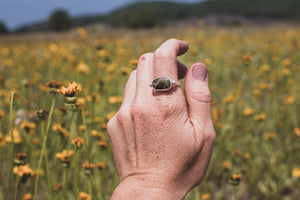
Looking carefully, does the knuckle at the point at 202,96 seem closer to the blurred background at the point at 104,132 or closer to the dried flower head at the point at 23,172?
the blurred background at the point at 104,132

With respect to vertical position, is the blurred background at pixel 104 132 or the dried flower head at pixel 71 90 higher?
the dried flower head at pixel 71 90

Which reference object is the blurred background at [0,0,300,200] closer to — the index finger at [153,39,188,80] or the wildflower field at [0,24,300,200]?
the wildflower field at [0,24,300,200]

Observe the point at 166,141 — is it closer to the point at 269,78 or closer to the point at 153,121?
the point at 153,121

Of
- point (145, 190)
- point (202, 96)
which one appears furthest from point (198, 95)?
point (145, 190)

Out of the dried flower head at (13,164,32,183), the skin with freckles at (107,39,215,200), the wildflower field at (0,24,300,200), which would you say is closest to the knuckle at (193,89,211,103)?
the skin with freckles at (107,39,215,200)

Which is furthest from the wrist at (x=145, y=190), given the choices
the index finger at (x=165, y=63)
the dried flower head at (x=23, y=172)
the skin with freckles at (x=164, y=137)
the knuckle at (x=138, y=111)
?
the dried flower head at (x=23, y=172)

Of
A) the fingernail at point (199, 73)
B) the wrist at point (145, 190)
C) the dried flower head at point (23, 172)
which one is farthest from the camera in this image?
the dried flower head at point (23, 172)

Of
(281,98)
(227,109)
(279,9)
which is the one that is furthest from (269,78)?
(279,9)

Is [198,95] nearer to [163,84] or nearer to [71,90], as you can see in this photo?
[163,84]
